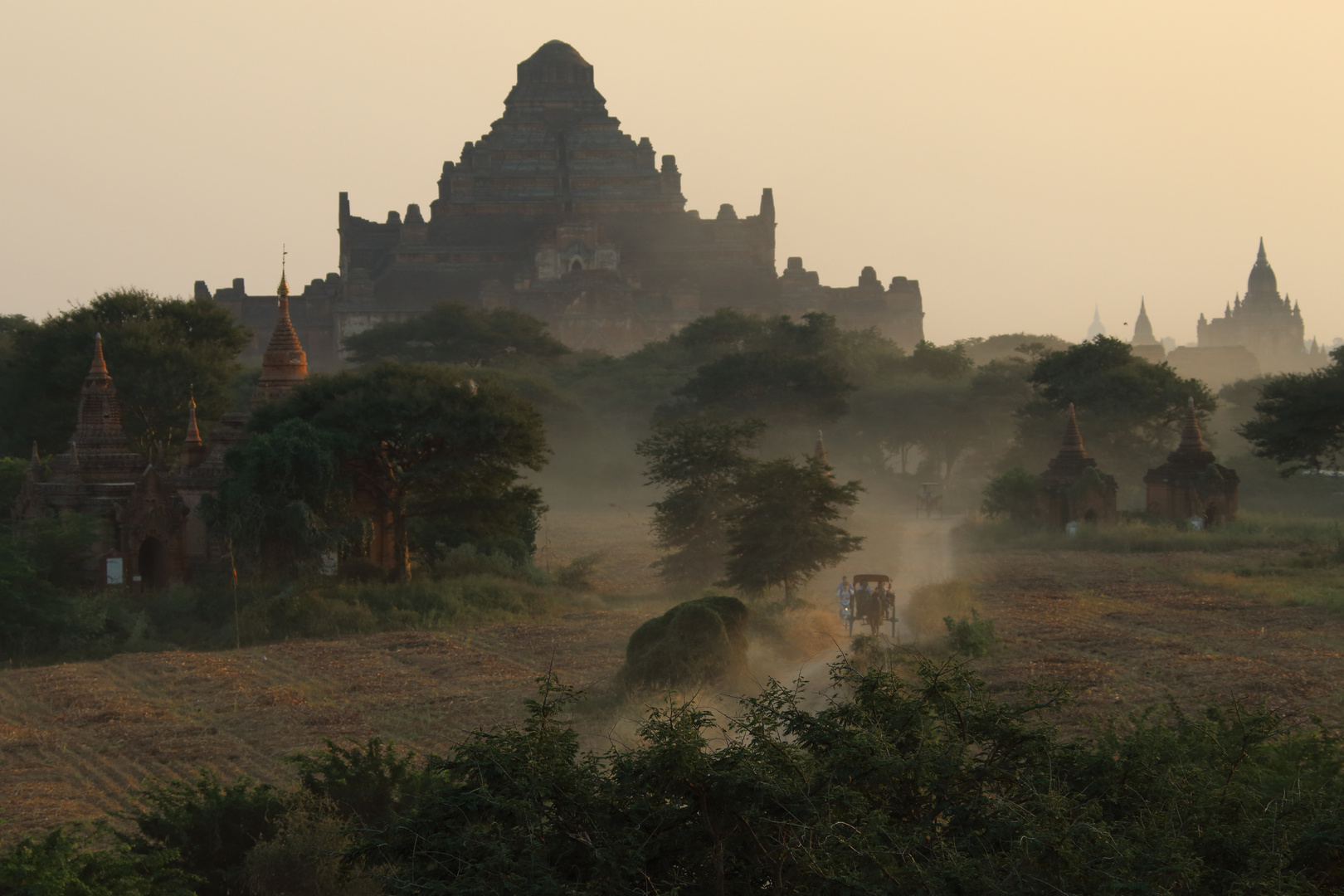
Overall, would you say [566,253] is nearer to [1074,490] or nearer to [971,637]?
[1074,490]

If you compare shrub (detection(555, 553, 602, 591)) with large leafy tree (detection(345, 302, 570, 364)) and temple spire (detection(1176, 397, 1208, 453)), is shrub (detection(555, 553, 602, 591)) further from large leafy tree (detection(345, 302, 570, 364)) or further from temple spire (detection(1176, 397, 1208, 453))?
large leafy tree (detection(345, 302, 570, 364))

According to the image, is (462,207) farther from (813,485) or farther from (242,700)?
(242,700)

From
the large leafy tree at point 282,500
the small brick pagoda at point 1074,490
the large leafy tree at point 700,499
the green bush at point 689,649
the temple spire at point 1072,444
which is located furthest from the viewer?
the temple spire at point 1072,444

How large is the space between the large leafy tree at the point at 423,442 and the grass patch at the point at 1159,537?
1106cm

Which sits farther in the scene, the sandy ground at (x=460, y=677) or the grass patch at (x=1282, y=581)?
the grass patch at (x=1282, y=581)

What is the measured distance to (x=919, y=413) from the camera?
5050cm

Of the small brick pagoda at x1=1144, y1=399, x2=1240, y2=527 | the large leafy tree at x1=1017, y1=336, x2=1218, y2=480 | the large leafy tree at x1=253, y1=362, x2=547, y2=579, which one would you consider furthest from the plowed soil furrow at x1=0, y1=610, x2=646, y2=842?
the large leafy tree at x1=1017, y1=336, x2=1218, y2=480

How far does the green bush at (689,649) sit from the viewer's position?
15727 mm

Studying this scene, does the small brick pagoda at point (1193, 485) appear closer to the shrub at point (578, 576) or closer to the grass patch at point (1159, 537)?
the grass patch at point (1159, 537)

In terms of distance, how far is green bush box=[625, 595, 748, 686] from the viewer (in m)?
15.7

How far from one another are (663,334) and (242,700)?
2183 inches

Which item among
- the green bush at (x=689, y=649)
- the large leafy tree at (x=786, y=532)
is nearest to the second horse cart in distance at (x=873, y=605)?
the large leafy tree at (x=786, y=532)

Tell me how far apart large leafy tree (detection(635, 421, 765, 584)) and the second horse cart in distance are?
19.8 ft

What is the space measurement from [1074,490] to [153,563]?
18714 millimetres
